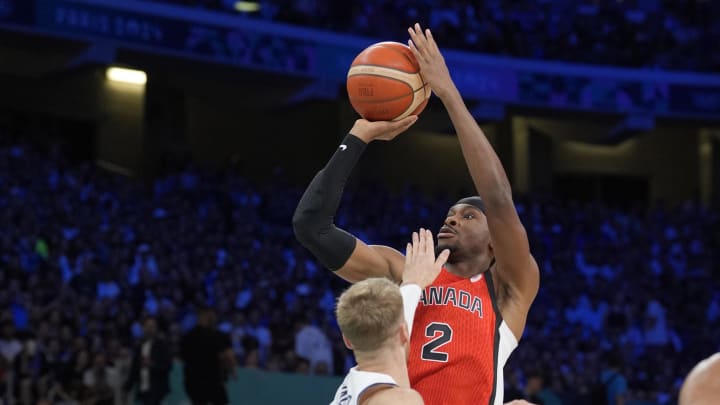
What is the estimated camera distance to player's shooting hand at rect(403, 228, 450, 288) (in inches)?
157

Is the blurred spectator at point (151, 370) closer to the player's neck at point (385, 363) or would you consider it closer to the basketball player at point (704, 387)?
the player's neck at point (385, 363)

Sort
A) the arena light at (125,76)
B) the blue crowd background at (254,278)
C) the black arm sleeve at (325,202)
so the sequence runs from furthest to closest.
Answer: the arena light at (125,76)
the blue crowd background at (254,278)
the black arm sleeve at (325,202)

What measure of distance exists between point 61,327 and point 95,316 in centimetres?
44

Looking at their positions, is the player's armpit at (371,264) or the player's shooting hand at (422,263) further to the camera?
the player's armpit at (371,264)

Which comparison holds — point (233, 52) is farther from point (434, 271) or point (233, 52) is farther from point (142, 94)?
point (434, 271)

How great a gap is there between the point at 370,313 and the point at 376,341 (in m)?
0.11

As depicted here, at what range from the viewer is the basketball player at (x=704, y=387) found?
2.44 meters

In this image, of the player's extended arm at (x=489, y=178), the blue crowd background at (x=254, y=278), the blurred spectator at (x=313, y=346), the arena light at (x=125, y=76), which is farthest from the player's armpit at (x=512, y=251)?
the arena light at (x=125, y=76)

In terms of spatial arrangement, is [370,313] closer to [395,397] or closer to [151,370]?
[395,397]

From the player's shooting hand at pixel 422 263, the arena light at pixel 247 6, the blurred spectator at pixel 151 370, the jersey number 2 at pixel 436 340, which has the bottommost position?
the blurred spectator at pixel 151 370

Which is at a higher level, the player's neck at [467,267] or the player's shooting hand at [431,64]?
the player's shooting hand at [431,64]

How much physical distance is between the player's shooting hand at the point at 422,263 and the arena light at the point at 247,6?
16684mm

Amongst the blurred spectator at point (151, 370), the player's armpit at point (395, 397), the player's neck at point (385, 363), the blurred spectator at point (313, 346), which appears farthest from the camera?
the blurred spectator at point (313, 346)

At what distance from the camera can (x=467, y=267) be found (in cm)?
461
